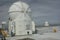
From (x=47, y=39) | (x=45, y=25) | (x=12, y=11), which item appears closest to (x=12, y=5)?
(x=12, y=11)

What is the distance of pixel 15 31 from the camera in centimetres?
1905

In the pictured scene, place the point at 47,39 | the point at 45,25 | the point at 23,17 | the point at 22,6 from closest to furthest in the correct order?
the point at 47,39 < the point at 23,17 < the point at 22,6 < the point at 45,25

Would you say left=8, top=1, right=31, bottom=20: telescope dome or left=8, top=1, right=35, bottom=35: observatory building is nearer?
left=8, top=1, right=35, bottom=35: observatory building

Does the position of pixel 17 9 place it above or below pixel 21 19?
above

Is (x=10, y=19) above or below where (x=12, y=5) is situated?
below

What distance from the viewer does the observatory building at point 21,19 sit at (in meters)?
18.7

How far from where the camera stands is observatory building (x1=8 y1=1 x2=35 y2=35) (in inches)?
736

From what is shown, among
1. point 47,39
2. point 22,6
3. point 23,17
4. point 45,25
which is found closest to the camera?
point 47,39

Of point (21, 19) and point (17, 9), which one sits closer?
point (21, 19)

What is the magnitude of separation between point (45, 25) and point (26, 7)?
6.59 metres

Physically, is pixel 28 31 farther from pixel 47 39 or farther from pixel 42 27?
pixel 42 27

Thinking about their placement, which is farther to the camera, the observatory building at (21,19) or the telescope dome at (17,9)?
the telescope dome at (17,9)

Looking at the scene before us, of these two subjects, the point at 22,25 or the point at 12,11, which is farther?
the point at 12,11

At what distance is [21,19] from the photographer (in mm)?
18578
